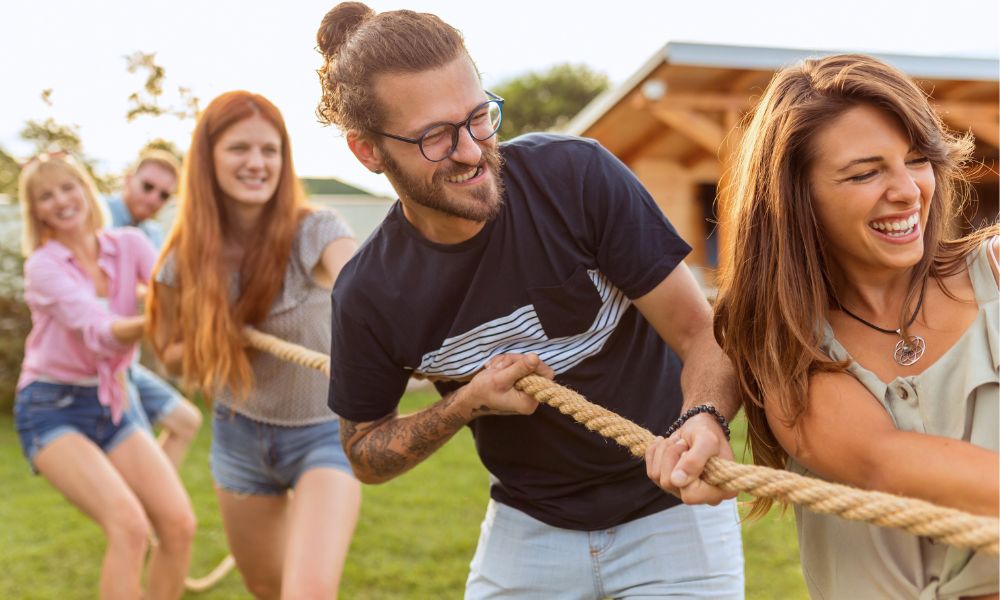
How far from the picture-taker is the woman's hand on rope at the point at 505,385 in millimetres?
2033

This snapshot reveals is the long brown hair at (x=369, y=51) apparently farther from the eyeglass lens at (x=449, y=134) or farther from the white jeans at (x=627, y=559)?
the white jeans at (x=627, y=559)

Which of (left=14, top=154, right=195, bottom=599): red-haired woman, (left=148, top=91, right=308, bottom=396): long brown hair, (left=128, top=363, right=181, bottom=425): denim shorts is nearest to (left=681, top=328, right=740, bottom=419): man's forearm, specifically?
(left=148, top=91, right=308, bottom=396): long brown hair

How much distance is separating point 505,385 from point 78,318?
2530 millimetres

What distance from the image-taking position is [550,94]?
38.8m

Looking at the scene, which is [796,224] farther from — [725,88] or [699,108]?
[725,88]

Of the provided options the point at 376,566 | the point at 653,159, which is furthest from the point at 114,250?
the point at 653,159

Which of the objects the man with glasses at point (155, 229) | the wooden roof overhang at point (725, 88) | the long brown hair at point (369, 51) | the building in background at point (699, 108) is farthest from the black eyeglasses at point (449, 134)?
the wooden roof overhang at point (725, 88)

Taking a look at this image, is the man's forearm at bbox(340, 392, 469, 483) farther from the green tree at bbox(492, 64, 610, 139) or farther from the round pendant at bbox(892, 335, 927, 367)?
the green tree at bbox(492, 64, 610, 139)

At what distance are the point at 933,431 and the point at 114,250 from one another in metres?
3.53

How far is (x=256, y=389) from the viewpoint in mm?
3297

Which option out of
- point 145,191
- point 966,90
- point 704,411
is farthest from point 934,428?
point 966,90

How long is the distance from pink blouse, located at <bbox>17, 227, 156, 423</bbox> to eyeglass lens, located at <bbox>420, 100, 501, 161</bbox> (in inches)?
91.5

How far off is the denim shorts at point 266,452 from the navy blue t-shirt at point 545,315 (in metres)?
0.84

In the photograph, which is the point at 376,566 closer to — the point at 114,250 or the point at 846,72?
the point at 114,250
